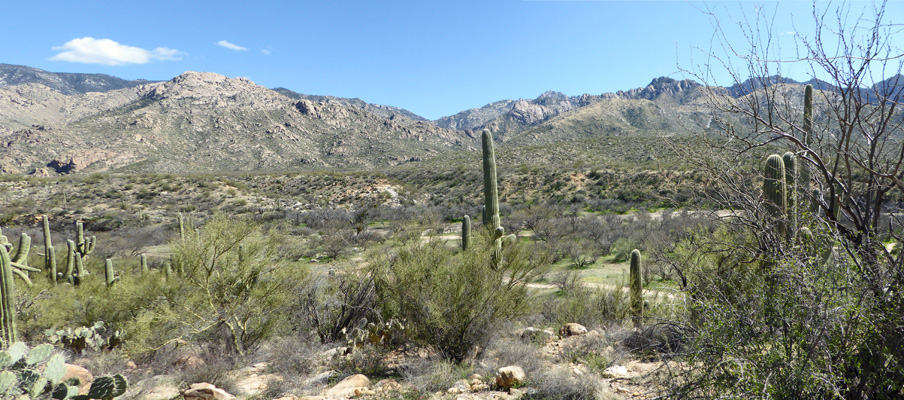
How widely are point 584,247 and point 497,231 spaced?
383 inches

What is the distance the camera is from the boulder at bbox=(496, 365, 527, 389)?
5.25 m

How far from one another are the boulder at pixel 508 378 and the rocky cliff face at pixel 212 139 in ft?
231

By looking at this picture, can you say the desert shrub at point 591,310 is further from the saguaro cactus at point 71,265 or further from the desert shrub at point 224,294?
the saguaro cactus at point 71,265

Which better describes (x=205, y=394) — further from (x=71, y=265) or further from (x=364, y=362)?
(x=71, y=265)

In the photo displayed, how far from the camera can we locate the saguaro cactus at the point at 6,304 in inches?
237

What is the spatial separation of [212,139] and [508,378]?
281 ft

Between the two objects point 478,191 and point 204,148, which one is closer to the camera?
point 478,191

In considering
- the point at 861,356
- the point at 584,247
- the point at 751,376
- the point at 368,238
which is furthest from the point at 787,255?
the point at 368,238

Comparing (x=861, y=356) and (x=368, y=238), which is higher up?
(x=861, y=356)

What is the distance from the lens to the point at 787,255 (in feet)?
11.2

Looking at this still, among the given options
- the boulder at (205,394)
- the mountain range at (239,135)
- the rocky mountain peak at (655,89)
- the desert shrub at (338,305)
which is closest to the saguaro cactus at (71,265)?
the desert shrub at (338,305)

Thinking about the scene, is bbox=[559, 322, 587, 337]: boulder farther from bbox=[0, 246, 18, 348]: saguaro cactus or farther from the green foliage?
bbox=[0, 246, 18, 348]: saguaro cactus

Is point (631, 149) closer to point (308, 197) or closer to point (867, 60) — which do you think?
point (308, 197)

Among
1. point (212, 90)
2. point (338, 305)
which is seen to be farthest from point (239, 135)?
point (338, 305)
